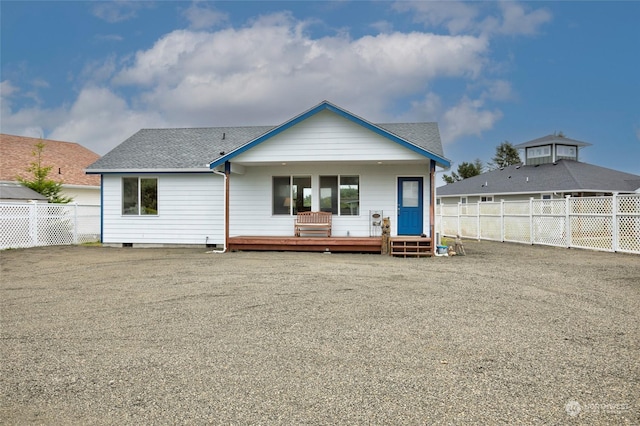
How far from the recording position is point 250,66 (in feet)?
68.0

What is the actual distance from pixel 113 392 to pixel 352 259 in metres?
9.62

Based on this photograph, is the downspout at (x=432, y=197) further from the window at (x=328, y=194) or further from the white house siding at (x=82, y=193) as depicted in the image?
the white house siding at (x=82, y=193)

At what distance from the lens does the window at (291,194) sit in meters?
16.0

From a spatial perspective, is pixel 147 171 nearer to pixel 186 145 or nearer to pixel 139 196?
pixel 139 196

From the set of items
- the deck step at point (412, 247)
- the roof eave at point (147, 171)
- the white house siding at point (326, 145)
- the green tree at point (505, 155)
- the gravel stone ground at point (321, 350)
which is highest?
the green tree at point (505, 155)

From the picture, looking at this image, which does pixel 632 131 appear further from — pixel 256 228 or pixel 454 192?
pixel 256 228

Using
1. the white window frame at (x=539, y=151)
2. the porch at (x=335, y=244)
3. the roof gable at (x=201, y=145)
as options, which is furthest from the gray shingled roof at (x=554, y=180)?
the porch at (x=335, y=244)

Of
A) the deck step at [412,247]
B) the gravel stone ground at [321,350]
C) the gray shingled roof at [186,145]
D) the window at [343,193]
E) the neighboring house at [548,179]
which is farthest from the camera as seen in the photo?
the neighboring house at [548,179]

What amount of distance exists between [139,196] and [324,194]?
6.77 m

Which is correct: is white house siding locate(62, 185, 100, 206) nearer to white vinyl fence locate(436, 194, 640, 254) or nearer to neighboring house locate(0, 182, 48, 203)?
neighboring house locate(0, 182, 48, 203)

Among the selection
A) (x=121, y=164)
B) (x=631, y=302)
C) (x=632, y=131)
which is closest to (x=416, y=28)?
(x=121, y=164)

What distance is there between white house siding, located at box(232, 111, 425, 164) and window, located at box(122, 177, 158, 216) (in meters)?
4.07

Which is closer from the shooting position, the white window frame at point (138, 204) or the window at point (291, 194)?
the window at point (291, 194)

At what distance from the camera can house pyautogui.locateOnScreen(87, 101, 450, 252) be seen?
47.5ft
